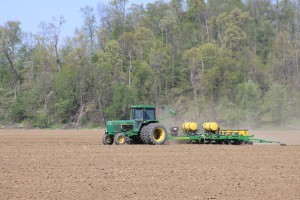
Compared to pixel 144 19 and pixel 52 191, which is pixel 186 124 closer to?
pixel 52 191

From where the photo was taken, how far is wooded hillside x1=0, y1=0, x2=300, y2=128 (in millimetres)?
69125

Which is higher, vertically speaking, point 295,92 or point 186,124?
point 295,92

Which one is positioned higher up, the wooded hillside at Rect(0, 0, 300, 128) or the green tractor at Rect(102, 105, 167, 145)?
the wooded hillside at Rect(0, 0, 300, 128)

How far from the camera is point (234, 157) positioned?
2105 centimetres

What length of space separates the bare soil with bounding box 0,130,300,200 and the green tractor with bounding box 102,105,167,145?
4.64 m

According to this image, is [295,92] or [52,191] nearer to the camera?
[52,191]

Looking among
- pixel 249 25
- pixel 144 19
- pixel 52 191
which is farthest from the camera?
pixel 144 19

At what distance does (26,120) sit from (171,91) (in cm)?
2016

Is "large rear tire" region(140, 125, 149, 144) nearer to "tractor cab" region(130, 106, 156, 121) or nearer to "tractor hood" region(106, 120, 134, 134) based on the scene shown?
"tractor cab" region(130, 106, 156, 121)

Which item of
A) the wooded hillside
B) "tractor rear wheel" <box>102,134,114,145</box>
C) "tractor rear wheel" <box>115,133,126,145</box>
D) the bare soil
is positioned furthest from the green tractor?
the wooded hillside

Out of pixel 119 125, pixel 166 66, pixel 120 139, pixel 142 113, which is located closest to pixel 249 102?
pixel 166 66

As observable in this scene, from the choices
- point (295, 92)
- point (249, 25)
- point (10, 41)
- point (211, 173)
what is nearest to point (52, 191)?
point (211, 173)

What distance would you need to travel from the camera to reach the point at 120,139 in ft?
92.0

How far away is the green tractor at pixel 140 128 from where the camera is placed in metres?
27.8
